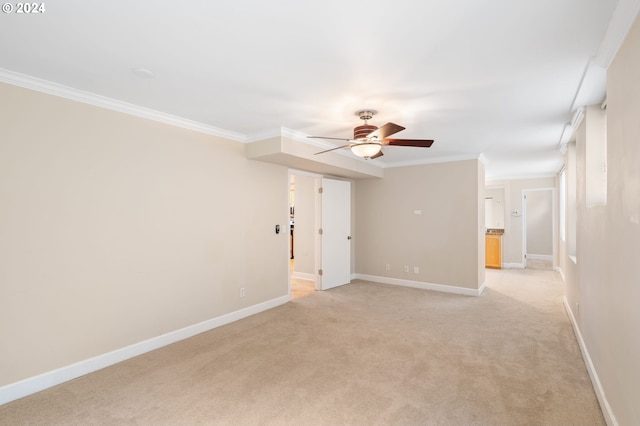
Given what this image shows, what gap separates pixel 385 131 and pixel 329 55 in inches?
37.7

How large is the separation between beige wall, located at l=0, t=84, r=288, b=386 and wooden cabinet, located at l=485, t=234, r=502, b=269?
661 cm

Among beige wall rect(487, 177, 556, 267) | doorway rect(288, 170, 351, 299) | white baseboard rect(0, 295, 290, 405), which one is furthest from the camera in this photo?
beige wall rect(487, 177, 556, 267)

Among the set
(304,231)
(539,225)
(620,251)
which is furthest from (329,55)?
(539,225)

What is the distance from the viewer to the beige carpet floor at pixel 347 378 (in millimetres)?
2223

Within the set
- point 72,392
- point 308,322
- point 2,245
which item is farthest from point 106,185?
point 308,322

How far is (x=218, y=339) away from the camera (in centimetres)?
356

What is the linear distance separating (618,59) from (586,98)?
1194 mm

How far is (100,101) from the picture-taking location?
2.93 m

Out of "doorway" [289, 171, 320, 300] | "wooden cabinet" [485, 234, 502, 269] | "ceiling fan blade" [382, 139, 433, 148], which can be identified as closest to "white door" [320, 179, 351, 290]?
"doorway" [289, 171, 320, 300]

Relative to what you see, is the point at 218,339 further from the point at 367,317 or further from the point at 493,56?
the point at 493,56

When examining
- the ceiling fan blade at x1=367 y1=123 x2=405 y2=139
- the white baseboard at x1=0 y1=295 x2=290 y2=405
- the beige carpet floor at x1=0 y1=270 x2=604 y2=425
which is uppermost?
the ceiling fan blade at x1=367 y1=123 x2=405 y2=139

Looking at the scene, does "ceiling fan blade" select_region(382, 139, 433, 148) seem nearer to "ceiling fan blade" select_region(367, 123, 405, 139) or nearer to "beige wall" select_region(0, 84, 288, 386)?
"ceiling fan blade" select_region(367, 123, 405, 139)

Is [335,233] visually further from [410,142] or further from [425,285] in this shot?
[410,142]

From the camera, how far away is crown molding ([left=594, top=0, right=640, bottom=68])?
5.16 ft
